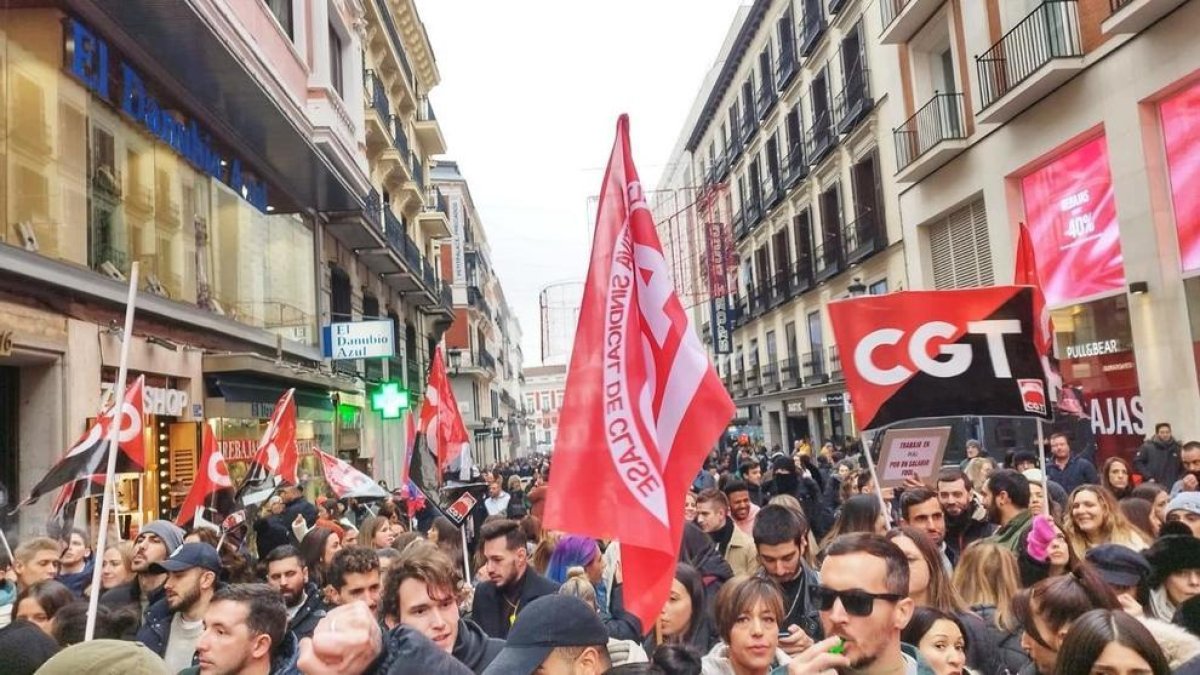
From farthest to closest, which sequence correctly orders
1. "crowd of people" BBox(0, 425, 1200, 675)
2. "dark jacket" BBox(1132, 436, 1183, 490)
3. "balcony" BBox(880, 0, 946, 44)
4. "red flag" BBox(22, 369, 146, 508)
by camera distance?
"balcony" BBox(880, 0, 946, 44) → "dark jacket" BBox(1132, 436, 1183, 490) → "red flag" BBox(22, 369, 146, 508) → "crowd of people" BBox(0, 425, 1200, 675)

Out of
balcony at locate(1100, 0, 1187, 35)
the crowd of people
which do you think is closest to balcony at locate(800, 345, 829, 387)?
balcony at locate(1100, 0, 1187, 35)

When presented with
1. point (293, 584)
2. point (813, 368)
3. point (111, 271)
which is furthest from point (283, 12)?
point (813, 368)

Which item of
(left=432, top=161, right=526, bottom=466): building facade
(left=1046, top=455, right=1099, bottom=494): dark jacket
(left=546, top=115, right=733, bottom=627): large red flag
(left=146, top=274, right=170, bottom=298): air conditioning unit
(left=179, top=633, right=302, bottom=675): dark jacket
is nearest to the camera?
(left=546, top=115, right=733, bottom=627): large red flag

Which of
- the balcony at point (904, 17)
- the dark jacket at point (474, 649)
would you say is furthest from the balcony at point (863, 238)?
the dark jacket at point (474, 649)

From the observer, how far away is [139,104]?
12.4 metres

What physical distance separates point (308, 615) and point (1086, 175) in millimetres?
12875

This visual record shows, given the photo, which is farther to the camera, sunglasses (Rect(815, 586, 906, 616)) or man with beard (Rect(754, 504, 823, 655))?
man with beard (Rect(754, 504, 823, 655))

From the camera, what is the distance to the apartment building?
11.8 m

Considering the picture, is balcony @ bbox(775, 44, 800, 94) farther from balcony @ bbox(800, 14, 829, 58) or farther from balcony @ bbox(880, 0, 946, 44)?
balcony @ bbox(880, 0, 946, 44)

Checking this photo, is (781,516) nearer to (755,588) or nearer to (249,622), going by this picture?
(755,588)

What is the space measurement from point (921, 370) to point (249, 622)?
373cm

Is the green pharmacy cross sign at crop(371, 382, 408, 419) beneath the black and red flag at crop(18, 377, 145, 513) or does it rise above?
above

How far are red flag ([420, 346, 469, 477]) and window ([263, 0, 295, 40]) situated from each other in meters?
9.44

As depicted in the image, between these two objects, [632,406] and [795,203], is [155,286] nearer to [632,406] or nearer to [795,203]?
[632,406]
